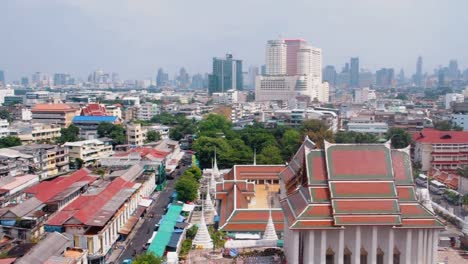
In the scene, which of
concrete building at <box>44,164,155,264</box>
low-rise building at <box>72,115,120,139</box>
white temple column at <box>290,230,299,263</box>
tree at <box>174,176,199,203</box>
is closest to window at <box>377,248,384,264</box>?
white temple column at <box>290,230,299,263</box>

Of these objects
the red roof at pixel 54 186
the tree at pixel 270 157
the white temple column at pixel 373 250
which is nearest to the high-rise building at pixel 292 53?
the tree at pixel 270 157

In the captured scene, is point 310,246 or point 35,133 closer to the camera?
point 310,246

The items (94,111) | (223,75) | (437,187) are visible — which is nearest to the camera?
(437,187)

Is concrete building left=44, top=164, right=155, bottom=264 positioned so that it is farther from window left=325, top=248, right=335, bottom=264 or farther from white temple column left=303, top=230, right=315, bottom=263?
window left=325, top=248, right=335, bottom=264

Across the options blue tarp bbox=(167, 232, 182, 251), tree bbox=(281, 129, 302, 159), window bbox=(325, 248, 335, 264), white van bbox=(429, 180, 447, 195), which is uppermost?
tree bbox=(281, 129, 302, 159)

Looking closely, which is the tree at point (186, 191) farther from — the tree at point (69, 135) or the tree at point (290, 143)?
the tree at point (69, 135)

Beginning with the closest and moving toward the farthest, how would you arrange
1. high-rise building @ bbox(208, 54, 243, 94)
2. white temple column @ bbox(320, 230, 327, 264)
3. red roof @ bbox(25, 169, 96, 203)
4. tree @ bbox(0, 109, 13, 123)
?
white temple column @ bbox(320, 230, 327, 264)
red roof @ bbox(25, 169, 96, 203)
tree @ bbox(0, 109, 13, 123)
high-rise building @ bbox(208, 54, 243, 94)

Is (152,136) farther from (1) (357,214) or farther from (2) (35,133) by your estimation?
(1) (357,214)

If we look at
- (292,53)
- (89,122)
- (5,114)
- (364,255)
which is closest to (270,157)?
(364,255)
